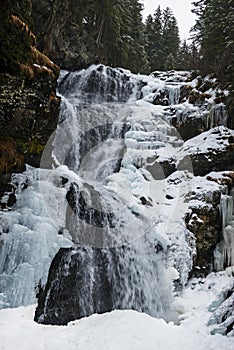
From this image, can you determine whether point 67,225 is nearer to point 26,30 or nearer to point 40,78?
point 40,78

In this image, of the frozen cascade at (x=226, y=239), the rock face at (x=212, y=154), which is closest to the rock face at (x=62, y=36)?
the rock face at (x=212, y=154)

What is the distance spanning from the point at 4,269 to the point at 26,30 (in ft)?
21.2

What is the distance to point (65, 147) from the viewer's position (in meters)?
Answer: 15.4

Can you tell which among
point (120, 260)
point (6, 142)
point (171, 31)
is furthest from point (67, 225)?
point (171, 31)

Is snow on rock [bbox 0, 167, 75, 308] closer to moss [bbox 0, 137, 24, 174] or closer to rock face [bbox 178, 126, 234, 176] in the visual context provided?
moss [bbox 0, 137, 24, 174]

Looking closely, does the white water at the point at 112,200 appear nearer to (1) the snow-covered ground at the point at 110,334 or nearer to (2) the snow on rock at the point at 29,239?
(2) the snow on rock at the point at 29,239

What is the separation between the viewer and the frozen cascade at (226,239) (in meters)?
12.2

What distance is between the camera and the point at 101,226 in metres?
10.8

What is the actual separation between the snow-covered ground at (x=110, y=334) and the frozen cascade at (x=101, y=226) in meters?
1.75

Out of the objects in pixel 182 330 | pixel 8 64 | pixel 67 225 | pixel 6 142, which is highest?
pixel 8 64

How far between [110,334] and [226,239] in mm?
7784

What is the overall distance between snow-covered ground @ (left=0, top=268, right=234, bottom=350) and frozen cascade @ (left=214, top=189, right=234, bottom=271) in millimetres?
6022

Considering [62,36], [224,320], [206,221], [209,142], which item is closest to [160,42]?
[62,36]

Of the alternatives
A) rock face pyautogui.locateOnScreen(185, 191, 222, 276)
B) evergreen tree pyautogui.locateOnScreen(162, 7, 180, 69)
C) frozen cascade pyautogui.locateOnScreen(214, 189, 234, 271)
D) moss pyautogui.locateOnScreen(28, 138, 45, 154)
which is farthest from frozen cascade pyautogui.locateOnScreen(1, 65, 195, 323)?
evergreen tree pyautogui.locateOnScreen(162, 7, 180, 69)
